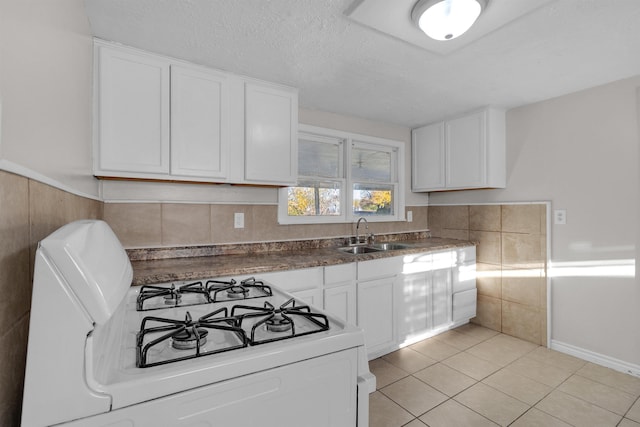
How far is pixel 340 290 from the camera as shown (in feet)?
7.36

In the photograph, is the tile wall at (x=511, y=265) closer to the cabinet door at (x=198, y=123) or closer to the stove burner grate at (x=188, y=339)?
the cabinet door at (x=198, y=123)

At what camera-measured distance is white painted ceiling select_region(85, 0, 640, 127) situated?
1.49 meters

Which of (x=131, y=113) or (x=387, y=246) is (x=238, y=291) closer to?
(x=131, y=113)

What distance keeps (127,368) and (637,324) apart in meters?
3.18

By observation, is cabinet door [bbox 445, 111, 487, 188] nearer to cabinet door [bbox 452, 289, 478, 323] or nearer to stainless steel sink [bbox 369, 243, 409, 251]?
stainless steel sink [bbox 369, 243, 409, 251]

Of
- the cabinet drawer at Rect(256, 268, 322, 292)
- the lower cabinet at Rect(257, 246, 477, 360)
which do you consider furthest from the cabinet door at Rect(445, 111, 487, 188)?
the cabinet drawer at Rect(256, 268, 322, 292)

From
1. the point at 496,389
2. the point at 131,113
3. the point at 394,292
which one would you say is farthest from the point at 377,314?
the point at 131,113

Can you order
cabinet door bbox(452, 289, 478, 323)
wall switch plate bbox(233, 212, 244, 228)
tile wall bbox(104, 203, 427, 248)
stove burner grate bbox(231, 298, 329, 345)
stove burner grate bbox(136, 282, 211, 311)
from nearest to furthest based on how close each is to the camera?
stove burner grate bbox(231, 298, 329, 345) < stove burner grate bbox(136, 282, 211, 311) < tile wall bbox(104, 203, 427, 248) < wall switch plate bbox(233, 212, 244, 228) < cabinet door bbox(452, 289, 478, 323)

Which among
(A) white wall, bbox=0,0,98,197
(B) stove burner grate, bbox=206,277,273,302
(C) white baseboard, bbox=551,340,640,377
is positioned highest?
(A) white wall, bbox=0,0,98,197

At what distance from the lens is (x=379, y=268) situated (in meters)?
2.45

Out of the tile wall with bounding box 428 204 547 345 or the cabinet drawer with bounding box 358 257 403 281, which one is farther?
the tile wall with bounding box 428 204 547 345

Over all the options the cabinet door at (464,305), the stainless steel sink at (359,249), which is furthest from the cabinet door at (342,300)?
the cabinet door at (464,305)

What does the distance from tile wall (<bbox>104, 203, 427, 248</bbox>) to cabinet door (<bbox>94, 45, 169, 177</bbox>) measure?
15.3 inches

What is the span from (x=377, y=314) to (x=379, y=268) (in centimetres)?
36
